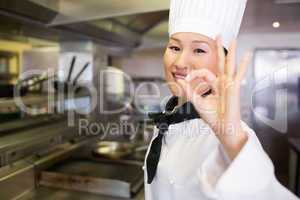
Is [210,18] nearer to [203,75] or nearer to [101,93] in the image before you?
[203,75]

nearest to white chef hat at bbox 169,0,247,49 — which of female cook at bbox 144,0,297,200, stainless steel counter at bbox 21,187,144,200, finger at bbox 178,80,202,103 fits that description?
female cook at bbox 144,0,297,200

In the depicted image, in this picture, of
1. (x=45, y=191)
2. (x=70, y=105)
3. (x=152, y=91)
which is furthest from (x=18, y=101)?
(x=152, y=91)

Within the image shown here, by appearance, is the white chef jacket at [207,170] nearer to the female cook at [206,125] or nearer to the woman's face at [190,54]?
the female cook at [206,125]

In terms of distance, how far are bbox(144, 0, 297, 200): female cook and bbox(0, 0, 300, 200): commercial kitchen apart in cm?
10

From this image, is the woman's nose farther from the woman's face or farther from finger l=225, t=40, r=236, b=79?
finger l=225, t=40, r=236, b=79

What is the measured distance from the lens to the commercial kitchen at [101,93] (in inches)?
21.8

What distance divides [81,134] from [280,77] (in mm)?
995

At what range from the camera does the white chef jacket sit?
0.38 metres

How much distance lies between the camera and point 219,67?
41 centimetres

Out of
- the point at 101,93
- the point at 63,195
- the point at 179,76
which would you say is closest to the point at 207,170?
the point at 179,76

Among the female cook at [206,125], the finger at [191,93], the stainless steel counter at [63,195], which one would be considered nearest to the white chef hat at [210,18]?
the female cook at [206,125]

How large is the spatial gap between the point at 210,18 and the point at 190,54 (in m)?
0.07

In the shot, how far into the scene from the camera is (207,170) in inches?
17.1

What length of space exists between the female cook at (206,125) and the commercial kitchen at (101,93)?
0.10 m
